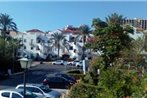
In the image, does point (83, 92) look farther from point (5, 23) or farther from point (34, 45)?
point (34, 45)

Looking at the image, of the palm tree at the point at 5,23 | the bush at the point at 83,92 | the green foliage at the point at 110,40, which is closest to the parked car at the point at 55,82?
the green foliage at the point at 110,40

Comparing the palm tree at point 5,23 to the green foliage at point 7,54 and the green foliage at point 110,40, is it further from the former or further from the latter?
the green foliage at point 110,40

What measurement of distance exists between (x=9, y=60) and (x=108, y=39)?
34.2 m

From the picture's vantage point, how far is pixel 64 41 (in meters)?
123

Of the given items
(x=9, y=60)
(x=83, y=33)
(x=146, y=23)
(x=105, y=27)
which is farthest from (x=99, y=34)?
(x=146, y=23)

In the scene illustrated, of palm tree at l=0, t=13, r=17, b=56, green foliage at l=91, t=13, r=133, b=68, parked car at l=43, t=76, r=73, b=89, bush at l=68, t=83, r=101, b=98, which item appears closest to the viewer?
bush at l=68, t=83, r=101, b=98

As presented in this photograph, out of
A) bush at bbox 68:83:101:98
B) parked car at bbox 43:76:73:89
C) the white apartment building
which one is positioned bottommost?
parked car at bbox 43:76:73:89

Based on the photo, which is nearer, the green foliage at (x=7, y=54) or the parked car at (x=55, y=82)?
the parked car at (x=55, y=82)

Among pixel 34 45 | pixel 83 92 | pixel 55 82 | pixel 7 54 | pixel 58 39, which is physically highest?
pixel 58 39

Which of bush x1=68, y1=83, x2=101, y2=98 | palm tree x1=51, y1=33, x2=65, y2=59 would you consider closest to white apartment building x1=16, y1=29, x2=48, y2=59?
palm tree x1=51, y1=33, x2=65, y2=59

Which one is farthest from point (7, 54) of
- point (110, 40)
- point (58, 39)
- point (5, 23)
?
point (58, 39)

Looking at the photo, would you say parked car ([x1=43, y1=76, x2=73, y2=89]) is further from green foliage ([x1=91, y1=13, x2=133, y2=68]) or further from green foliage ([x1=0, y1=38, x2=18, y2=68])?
green foliage ([x1=0, y1=38, x2=18, y2=68])

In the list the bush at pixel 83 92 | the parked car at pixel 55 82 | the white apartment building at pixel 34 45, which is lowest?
the parked car at pixel 55 82

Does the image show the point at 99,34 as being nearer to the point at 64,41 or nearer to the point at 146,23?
the point at 64,41
